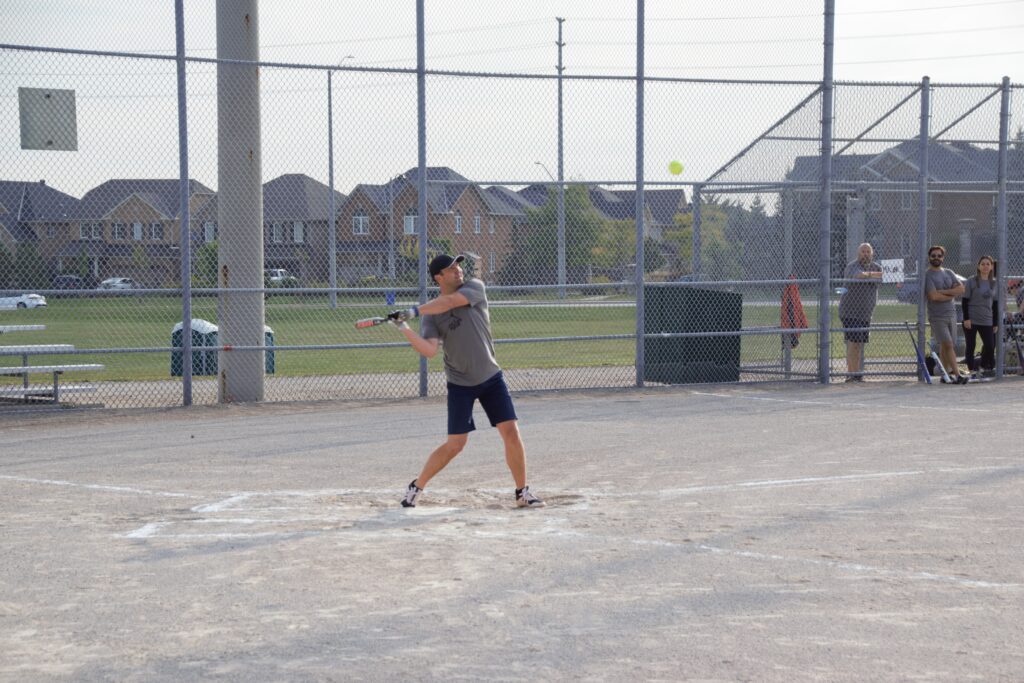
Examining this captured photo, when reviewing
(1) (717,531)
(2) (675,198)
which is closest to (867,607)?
(1) (717,531)

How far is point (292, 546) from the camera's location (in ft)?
23.1

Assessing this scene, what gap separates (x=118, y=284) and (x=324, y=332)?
15.6m

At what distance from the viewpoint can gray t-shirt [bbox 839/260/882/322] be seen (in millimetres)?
16797

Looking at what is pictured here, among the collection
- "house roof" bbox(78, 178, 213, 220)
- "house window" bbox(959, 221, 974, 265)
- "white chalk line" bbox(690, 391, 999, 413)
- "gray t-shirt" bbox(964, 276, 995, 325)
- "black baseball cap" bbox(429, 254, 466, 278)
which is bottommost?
"white chalk line" bbox(690, 391, 999, 413)

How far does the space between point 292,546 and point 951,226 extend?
46.6ft

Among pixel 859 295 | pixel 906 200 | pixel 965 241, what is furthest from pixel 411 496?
pixel 965 241

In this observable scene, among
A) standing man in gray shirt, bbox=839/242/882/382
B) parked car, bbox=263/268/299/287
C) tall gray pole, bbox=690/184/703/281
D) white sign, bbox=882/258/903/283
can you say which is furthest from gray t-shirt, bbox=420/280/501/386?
white sign, bbox=882/258/903/283

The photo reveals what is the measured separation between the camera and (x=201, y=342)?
49.2 ft

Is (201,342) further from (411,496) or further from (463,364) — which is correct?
(463,364)

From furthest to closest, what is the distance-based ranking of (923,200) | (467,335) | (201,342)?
(923,200) < (201,342) < (467,335)

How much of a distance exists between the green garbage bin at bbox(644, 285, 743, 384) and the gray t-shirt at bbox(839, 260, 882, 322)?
4.80 ft

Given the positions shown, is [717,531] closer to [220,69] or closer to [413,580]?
[413,580]

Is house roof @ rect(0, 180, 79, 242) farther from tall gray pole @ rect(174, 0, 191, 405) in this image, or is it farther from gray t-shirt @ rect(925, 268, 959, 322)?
gray t-shirt @ rect(925, 268, 959, 322)

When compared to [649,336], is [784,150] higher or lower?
higher
